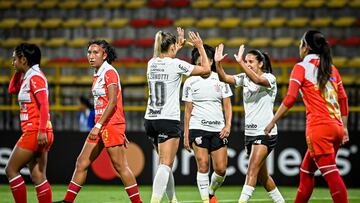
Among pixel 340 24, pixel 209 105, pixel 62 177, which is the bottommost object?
pixel 62 177

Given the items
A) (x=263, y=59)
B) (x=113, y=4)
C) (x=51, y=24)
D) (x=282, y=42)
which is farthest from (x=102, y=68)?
(x=51, y=24)

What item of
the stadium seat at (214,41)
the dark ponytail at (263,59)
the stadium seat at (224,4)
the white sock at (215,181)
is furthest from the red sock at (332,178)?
the stadium seat at (224,4)

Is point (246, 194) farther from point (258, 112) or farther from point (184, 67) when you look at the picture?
point (184, 67)

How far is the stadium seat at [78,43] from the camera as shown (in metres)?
20.6

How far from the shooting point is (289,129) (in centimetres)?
1488

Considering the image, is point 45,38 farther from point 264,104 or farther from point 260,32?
point 264,104

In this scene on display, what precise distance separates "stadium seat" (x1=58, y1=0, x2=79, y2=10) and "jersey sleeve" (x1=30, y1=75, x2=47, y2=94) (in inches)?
549

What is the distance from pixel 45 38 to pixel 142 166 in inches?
340

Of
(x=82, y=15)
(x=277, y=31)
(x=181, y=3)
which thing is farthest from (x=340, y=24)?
(x=82, y=15)

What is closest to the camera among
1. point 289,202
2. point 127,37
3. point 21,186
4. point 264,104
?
point 21,186

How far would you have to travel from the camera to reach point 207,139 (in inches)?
387

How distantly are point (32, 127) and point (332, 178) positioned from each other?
10.8 feet

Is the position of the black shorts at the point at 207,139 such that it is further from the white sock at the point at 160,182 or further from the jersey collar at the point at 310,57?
the jersey collar at the point at 310,57

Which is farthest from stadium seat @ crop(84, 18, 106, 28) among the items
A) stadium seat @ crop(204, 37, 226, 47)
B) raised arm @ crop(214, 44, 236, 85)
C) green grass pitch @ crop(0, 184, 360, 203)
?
raised arm @ crop(214, 44, 236, 85)
